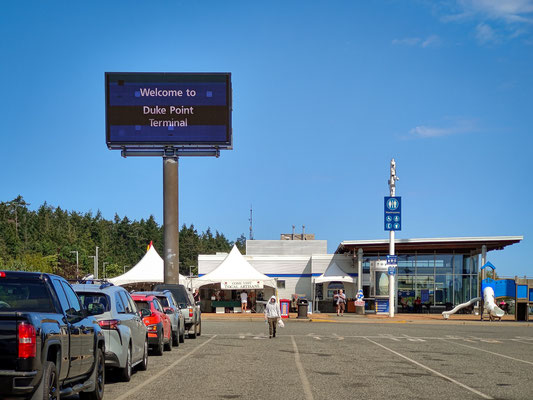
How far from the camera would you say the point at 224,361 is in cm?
1906

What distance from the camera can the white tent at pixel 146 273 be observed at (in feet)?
179

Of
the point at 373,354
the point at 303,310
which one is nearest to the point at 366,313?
the point at 303,310

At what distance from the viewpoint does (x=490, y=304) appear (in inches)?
1885

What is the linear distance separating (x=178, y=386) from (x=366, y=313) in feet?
137

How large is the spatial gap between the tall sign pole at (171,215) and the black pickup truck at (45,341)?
35.4 m

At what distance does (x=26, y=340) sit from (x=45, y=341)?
1.27 ft

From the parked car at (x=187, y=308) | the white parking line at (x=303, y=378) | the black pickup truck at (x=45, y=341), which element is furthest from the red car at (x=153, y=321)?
the black pickup truck at (x=45, y=341)

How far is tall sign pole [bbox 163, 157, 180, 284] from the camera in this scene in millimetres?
47312

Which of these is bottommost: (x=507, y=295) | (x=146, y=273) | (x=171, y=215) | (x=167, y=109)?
(x=507, y=295)

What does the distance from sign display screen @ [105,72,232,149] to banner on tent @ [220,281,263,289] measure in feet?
34.9

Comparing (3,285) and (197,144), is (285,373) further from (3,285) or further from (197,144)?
(197,144)

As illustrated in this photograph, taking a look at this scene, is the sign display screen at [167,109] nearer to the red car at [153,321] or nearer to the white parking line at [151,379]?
the white parking line at [151,379]

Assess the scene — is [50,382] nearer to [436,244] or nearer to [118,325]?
[118,325]

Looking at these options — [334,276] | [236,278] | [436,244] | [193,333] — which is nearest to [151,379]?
[193,333]
